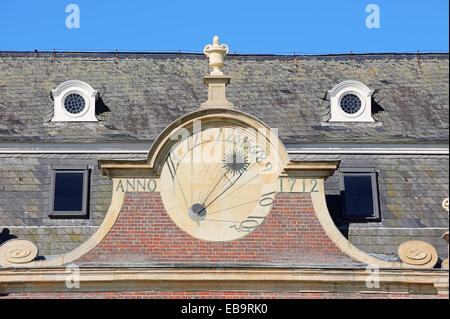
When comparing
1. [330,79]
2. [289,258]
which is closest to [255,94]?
[330,79]

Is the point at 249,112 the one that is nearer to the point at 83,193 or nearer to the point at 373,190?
the point at 373,190

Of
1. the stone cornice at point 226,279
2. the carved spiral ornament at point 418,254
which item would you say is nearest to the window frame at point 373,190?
the carved spiral ornament at point 418,254

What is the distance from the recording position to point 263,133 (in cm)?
2514

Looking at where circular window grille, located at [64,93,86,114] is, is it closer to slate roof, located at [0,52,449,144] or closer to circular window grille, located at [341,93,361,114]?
slate roof, located at [0,52,449,144]

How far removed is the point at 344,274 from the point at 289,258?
1315 mm

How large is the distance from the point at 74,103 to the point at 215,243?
23.9ft

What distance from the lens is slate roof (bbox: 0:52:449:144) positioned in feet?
94.5

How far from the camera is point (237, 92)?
100 ft

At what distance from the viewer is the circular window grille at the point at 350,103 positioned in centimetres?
2955

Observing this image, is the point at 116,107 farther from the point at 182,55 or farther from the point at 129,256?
the point at 129,256

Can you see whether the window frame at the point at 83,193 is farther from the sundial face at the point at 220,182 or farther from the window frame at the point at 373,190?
the window frame at the point at 373,190

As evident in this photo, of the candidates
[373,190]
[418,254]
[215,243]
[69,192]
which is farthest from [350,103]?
[69,192]

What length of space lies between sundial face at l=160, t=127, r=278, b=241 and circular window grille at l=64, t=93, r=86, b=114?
515cm

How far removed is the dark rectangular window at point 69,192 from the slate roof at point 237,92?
1072 millimetres
